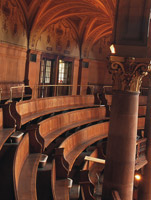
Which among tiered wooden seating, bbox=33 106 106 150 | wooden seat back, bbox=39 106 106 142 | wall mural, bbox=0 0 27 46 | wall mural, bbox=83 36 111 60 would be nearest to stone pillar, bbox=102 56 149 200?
tiered wooden seating, bbox=33 106 106 150

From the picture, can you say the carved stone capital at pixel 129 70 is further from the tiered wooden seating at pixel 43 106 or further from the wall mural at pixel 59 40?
the wall mural at pixel 59 40

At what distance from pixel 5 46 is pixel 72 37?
584 centimetres

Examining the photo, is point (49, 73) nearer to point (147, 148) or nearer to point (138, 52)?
point (147, 148)

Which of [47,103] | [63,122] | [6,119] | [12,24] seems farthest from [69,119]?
[12,24]

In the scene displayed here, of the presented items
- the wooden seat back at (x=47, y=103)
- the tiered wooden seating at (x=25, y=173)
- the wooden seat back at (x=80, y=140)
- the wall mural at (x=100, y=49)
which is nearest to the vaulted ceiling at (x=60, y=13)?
the wall mural at (x=100, y=49)

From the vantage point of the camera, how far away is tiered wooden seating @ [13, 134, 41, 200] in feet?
10.9

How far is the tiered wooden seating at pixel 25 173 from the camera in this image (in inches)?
131

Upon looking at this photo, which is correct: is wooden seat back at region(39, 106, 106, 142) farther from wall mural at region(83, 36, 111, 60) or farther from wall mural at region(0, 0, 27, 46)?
wall mural at region(83, 36, 111, 60)

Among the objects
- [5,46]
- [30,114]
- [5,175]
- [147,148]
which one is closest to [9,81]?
[5,46]

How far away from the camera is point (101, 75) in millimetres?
18719

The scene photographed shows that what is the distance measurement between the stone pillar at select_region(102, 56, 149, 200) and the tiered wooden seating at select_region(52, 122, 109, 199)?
93cm

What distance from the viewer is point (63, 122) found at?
26.8ft

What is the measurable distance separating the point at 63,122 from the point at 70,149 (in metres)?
1.17

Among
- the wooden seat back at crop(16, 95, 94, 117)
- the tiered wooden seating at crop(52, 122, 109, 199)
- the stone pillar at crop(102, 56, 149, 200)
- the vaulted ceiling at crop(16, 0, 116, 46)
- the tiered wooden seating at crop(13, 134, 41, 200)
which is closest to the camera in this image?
the tiered wooden seating at crop(13, 134, 41, 200)
